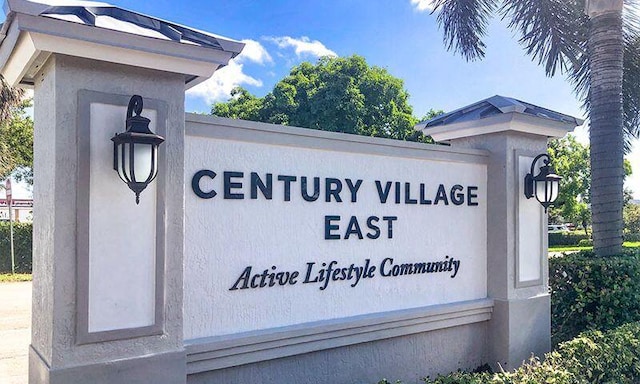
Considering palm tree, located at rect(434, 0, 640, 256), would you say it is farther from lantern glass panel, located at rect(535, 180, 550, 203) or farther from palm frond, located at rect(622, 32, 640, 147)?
lantern glass panel, located at rect(535, 180, 550, 203)

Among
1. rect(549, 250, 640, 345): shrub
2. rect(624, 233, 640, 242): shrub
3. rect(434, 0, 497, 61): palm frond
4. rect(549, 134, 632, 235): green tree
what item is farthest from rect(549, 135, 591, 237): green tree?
rect(549, 250, 640, 345): shrub

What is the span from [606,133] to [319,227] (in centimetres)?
523

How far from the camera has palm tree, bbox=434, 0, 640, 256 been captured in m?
7.62

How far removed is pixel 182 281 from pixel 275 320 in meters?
1.18

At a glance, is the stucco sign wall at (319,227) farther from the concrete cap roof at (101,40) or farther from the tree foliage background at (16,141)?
the tree foliage background at (16,141)

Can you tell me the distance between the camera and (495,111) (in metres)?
6.36

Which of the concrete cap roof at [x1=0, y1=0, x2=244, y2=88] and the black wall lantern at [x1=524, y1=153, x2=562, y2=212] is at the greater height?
the concrete cap roof at [x1=0, y1=0, x2=244, y2=88]

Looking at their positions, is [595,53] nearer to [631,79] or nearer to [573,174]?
[631,79]

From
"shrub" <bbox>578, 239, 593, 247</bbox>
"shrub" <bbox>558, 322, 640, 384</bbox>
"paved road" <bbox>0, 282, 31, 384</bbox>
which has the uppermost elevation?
"shrub" <bbox>558, 322, 640, 384</bbox>

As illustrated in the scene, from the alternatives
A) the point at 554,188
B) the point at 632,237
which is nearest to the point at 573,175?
the point at 632,237

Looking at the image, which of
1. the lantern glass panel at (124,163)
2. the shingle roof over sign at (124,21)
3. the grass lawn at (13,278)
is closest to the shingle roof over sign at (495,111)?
the shingle roof over sign at (124,21)

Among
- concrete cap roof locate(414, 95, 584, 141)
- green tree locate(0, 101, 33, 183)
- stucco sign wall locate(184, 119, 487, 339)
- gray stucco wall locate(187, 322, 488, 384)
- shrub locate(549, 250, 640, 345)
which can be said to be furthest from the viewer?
green tree locate(0, 101, 33, 183)

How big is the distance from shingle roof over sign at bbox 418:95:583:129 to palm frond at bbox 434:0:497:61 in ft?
11.4

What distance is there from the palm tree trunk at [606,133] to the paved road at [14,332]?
312 inches
